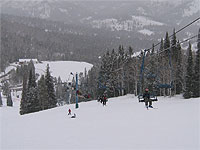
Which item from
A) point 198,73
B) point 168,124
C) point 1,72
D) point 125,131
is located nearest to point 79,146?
point 125,131

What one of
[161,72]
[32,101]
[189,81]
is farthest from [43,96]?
[189,81]

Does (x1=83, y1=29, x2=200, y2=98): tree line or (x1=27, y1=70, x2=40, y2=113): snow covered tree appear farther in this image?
(x1=27, y1=70, x2=40, y2=113): snow covered tree

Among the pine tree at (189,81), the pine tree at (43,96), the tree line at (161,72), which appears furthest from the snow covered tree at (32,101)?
the pine tree at (189,81)

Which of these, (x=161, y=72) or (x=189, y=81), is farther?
(x=161, y=72)

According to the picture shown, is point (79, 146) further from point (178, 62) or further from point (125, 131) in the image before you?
point (178, 62)

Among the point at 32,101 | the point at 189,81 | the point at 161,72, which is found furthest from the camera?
the point at 32,101

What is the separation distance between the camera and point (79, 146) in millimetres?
8383

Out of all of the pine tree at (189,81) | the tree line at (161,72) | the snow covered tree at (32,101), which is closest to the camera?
the pine tree at (189,81)

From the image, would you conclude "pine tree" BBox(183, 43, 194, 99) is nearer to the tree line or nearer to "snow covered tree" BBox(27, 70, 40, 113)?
the tree line

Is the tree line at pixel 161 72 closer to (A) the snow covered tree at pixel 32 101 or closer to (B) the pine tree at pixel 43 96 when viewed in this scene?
(B) the pine tree at pixel 43 96

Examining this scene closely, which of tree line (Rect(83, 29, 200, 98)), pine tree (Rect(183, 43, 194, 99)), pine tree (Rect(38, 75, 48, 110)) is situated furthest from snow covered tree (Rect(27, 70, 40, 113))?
pine tree (Rect(183, 43, 194, 99))

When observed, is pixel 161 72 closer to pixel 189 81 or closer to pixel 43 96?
pixel 189 81

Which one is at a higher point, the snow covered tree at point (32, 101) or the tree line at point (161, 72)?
the tree line at point (161, 72)

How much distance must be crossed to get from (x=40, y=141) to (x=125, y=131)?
396 cm
